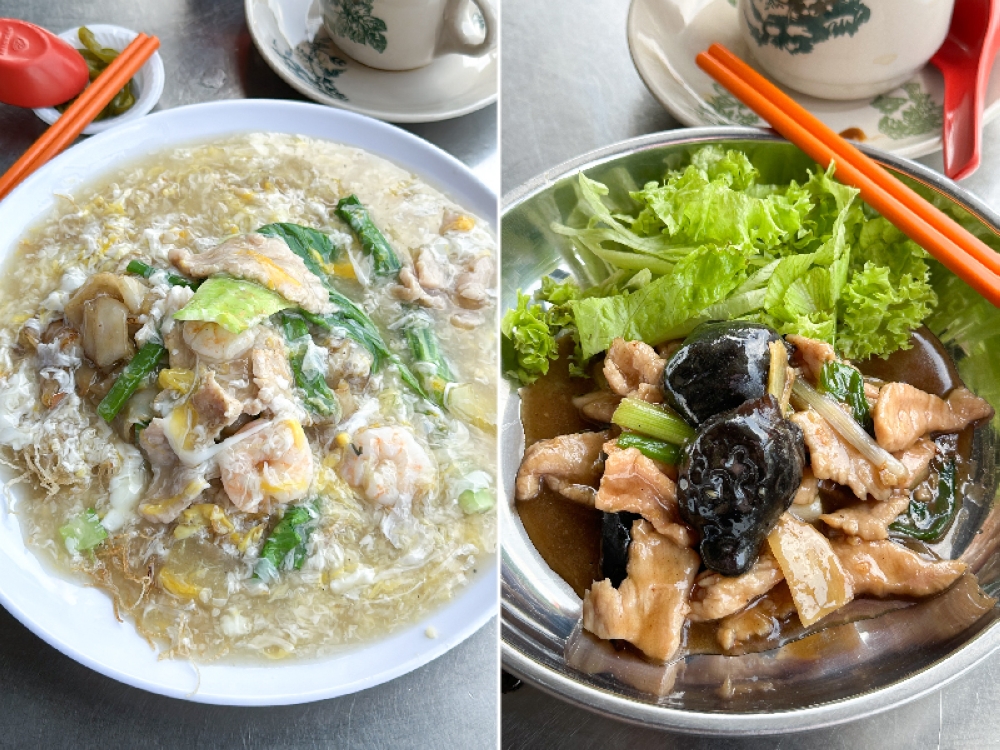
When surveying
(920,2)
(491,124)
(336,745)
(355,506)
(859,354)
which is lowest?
(336,745)

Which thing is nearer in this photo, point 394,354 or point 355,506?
point 355,506

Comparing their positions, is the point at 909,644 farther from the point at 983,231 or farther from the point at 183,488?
the point at 183,488

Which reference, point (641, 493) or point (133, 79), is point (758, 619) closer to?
point (641, 493)

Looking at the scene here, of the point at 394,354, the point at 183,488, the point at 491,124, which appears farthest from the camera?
the point at 491,124

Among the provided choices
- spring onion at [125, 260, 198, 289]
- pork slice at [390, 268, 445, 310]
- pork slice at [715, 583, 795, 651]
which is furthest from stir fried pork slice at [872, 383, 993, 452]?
spring onion at [125, 260, 198, 289]

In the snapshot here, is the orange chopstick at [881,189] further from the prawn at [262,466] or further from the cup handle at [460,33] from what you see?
the prawn at [262,466]

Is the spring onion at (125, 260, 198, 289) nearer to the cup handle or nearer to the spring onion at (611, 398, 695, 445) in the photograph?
the cup handle

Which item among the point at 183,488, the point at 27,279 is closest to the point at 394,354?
the point at 183,488

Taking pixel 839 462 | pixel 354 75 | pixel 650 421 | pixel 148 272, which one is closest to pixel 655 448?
pixel 650 421
